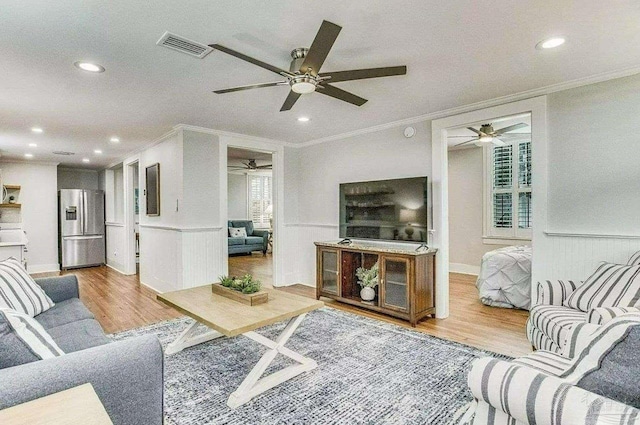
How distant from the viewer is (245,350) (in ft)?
9.33

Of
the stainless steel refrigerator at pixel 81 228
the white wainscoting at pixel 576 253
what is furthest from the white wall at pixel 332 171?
the stainless steel refrigerator at pixel 81 228

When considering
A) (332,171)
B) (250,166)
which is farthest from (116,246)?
(332,171)

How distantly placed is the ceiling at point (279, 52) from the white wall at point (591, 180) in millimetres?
269

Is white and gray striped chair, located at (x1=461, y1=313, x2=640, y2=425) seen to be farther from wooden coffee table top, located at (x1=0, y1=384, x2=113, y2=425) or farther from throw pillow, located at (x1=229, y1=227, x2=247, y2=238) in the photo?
throw pillow, located at (x1=229, y1=227, x2=247, y2=238)

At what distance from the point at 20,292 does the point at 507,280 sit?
486cm

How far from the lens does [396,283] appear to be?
3.71m

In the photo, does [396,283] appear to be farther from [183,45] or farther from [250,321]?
[183,45]

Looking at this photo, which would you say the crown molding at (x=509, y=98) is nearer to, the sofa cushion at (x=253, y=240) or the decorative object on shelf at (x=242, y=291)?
the decorative object on shelf at (x=242, y=291)

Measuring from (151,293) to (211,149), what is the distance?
2.34m

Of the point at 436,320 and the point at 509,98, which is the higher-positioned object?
the point at 509,98

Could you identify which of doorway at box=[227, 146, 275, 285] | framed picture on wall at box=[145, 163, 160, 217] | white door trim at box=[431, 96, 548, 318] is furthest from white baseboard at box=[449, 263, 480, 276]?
framed picture on wall at box=[145, 163, 160, 217]

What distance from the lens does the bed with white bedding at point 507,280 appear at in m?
4.09

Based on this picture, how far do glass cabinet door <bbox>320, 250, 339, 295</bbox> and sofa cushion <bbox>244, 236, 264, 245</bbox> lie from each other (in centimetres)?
500

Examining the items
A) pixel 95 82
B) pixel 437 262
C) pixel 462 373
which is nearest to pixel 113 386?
pixel 462 373
